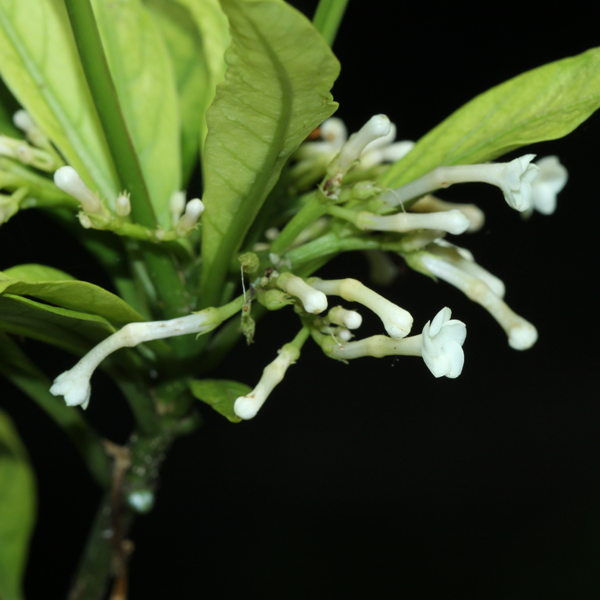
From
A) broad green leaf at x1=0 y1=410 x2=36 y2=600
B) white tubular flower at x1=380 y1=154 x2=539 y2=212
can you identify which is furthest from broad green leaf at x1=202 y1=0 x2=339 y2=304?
broad green leaf at x1=0 y1=410 x2=36 y2=600

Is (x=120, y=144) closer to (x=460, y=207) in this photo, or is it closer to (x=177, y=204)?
(x=177, y=204)

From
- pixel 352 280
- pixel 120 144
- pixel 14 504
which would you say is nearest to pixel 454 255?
pixel 352 280

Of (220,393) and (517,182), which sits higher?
(517,182)

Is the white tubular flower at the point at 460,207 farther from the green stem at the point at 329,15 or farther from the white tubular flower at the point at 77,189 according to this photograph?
the white tubular flower at the point at 77,189

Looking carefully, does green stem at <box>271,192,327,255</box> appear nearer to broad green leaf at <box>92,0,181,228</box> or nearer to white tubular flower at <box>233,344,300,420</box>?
white tubular flower at <box>233,344,300,420</box>

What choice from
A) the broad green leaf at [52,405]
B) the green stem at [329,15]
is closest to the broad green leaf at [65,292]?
the broad green leaf at [52,405]

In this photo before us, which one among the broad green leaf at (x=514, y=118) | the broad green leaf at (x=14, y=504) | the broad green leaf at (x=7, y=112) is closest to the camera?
the broad green leaf at (x=514, y=118)

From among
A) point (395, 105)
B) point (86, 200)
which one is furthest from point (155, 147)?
point (395, 105)
